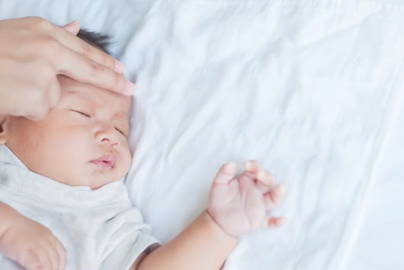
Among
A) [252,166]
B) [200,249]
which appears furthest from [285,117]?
[200,249]

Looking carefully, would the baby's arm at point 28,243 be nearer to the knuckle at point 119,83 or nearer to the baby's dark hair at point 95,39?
the knuckle at point 119,83

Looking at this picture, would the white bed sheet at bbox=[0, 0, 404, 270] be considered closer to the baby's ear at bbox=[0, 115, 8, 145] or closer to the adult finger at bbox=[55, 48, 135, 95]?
the adult finger at bbox=[55, 48, 135, 95]

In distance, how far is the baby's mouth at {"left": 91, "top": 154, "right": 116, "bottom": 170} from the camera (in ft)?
3.51

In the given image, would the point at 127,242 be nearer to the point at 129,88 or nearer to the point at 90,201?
the point at 90,201

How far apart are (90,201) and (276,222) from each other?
336mm

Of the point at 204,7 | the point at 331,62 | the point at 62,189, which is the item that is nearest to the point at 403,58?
the point at 331,62

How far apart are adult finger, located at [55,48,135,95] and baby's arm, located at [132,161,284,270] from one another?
26 cm

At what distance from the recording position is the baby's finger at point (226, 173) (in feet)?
3.05

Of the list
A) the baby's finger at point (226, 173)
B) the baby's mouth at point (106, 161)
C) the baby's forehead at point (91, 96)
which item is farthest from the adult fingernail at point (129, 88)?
the baby's finger at point (226, 173)

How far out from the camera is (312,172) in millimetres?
952

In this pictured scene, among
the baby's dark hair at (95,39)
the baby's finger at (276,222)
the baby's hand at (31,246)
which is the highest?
the baby's dark hair at (95,39)

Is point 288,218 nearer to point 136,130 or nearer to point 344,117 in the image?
point 344,117

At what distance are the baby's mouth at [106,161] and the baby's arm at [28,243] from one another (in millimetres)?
153

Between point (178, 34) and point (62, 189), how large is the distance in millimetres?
369
